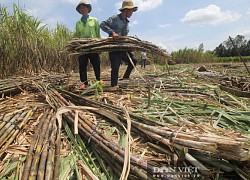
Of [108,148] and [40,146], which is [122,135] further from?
[40,146]

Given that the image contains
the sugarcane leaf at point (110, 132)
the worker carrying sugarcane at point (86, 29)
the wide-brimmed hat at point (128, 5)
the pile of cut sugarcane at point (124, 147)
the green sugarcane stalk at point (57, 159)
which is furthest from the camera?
the worker carrying sugarcane at point (86, 29)

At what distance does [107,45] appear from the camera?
2.89m

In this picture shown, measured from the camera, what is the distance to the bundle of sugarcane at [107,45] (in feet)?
9.41

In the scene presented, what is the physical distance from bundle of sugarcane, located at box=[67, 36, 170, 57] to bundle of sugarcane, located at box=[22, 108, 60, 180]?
1416 millimetres

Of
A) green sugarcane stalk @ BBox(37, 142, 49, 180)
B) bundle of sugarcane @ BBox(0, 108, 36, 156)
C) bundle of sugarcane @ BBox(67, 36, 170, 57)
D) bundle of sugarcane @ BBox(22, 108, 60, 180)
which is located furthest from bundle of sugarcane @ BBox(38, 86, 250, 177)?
bundle of sugarcane @ BBox(67, 36, 170, 57)

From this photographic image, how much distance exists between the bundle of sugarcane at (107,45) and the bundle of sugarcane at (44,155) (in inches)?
55.7

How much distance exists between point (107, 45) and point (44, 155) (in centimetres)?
193

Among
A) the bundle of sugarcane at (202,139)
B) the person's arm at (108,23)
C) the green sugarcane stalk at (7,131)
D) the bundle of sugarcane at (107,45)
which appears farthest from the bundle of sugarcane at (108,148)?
the person's arm at (108,23)

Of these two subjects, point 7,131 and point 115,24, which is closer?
point 7,131

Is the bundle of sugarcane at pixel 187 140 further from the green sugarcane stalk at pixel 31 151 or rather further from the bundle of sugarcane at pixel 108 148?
the green sugarcane stalk at pixel 31 151

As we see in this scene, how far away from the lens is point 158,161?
1.28 meters

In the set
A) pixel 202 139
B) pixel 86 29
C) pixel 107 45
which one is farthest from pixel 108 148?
pixel 86 29

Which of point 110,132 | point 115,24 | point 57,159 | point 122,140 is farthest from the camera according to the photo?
point 115,24

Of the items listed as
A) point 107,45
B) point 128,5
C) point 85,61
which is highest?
point 128,5
